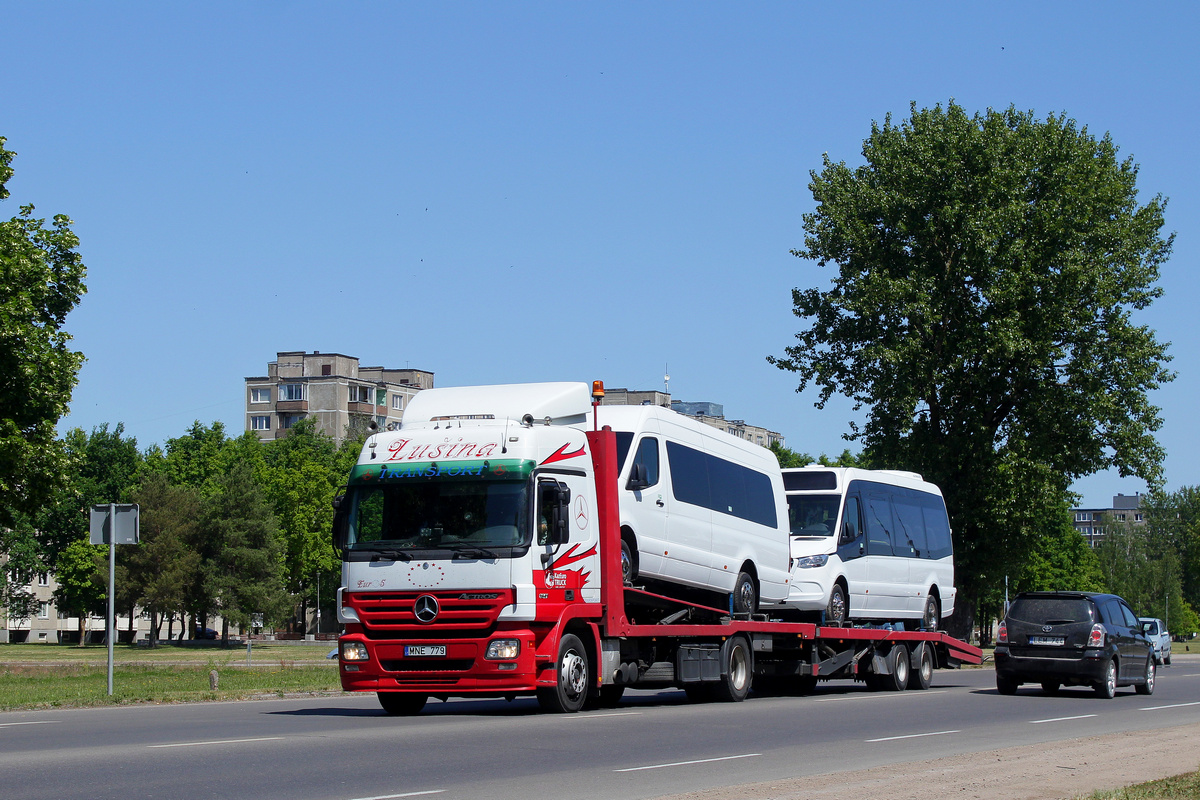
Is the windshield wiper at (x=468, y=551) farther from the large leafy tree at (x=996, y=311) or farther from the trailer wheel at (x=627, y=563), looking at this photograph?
the large leafy tree at (x=996, y=311)

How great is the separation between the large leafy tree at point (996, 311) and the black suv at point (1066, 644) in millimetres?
16755

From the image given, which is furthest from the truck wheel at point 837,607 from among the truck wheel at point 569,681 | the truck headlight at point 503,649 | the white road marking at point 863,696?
the truck headlight at point 503,649

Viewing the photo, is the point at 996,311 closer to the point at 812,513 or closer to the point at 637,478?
the point at 812,513

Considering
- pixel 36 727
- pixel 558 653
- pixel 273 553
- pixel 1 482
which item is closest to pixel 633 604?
pixel 558 653

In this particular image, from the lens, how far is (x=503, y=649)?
50.5 ft

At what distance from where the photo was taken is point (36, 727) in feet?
49.3

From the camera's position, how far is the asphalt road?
9.77 m

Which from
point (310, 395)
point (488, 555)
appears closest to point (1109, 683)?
point (488, 555)

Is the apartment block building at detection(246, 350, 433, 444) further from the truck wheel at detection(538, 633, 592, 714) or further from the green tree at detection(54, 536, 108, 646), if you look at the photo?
the truck wheel at detection(538, 633, 592, 714)

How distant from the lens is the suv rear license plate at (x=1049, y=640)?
74.7ft

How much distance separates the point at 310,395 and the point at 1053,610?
116 m

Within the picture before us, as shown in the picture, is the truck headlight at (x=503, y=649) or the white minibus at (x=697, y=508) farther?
the white minibus at (x=697, y=508)

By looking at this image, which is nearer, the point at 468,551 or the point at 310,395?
the point at 468,551

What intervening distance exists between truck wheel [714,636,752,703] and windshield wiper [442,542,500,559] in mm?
5507
